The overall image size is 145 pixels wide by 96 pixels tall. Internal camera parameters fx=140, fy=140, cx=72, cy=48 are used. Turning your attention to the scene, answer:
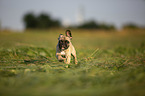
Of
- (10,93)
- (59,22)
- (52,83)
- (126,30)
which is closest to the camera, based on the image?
(10,93)

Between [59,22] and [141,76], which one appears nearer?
[141,76]

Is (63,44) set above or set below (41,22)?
below

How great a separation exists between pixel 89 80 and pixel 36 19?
64554 mm

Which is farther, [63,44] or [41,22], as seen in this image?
[41,22]

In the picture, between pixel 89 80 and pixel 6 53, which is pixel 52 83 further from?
pixel 6 53

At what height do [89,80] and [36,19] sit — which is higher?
[36,19]

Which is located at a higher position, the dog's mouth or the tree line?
the tree line

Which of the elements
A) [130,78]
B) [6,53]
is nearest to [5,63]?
[6,53]

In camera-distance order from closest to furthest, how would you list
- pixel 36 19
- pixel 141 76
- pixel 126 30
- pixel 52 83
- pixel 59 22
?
pixel 52 83
pixel 141 76
pixel 126 30
pixel 36 19
pixel 59 22

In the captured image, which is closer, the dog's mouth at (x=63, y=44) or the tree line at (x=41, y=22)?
the dog's mouth at (x=63, y=44)

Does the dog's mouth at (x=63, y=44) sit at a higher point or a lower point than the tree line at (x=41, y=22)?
lower

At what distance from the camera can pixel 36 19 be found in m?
63.2

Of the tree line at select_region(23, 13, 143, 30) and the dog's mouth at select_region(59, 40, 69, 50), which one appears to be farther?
the tree line at select_region(23, 13, 143, 30)

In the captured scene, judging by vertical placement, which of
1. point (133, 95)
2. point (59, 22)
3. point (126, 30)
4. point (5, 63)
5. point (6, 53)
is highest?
point (59, 22)
